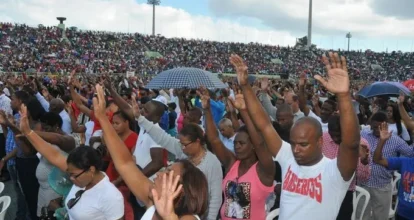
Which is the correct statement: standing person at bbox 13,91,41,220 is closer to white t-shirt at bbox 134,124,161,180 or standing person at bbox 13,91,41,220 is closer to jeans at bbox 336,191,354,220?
white t-shirt at bbox 134,124,161,180

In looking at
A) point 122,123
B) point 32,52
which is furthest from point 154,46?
point 122,123

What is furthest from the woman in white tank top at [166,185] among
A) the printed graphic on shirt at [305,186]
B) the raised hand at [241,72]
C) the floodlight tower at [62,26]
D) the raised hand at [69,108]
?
the floodlight tower at [62,26]

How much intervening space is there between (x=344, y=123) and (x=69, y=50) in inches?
1542

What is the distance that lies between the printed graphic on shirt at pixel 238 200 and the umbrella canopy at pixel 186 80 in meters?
2.86

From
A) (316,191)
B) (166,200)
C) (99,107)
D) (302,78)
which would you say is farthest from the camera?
(302,78)

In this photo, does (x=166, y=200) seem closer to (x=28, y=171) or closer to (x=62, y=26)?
(x=28, y=171)

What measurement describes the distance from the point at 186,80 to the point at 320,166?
3.74m

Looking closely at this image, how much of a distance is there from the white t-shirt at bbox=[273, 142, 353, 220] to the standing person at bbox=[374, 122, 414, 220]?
55.0 inches

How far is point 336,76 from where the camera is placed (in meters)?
2.61

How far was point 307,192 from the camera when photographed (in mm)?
2902

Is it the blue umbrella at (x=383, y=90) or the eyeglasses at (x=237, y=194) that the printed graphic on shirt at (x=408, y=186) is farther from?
the blue umbrella at (x=383, y=90)

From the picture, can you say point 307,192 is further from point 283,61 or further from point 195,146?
point 283,61

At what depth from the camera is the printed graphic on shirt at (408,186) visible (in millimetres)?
4105

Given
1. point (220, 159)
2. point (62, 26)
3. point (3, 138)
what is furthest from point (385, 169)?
point (62, 26)
